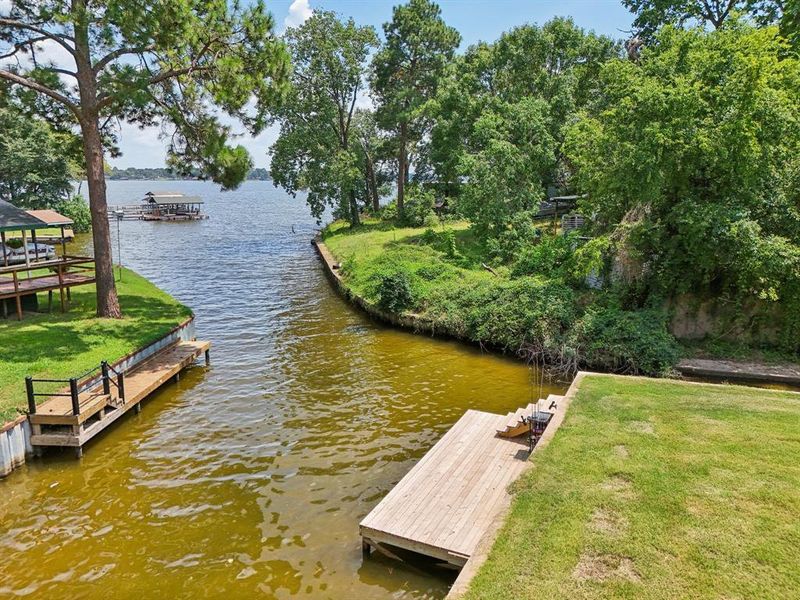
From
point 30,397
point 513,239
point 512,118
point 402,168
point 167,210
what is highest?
point 512,118

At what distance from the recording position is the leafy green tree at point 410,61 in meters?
35.8

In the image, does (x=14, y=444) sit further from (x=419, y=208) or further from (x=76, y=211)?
(x=76, y=211)

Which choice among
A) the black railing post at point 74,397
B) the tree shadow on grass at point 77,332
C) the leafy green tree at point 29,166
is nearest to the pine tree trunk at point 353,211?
the leafy green tree at point 29,166

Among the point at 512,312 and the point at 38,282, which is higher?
the point at 38,282

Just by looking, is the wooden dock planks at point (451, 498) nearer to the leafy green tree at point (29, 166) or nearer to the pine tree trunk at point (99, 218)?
the pine tree trunk at point (99, 218)

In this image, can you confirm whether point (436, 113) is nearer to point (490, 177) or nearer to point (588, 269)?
point (490, 177)

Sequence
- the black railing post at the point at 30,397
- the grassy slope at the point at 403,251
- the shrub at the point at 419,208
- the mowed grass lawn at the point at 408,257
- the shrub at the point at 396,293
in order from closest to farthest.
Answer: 1. the black railing post at the point at 30,397
2. the shrub at the point at 396,293
3. the mowed grass lawn at the point at 408,257
4. the grassy slope at the point at 403,251
5. the shrub at the point at 419,208

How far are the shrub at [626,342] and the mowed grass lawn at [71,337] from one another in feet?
39.8

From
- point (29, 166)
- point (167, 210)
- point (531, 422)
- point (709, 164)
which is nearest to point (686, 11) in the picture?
point (709, 164)

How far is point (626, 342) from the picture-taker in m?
14.9

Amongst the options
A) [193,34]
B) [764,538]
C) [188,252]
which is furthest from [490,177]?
[188,252]

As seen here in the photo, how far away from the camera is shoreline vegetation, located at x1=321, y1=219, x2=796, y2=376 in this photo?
49.0ft

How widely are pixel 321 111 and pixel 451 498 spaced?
3560cm

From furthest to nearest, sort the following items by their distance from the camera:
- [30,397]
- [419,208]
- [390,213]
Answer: [390,213] → [419,208] → [30,397]
